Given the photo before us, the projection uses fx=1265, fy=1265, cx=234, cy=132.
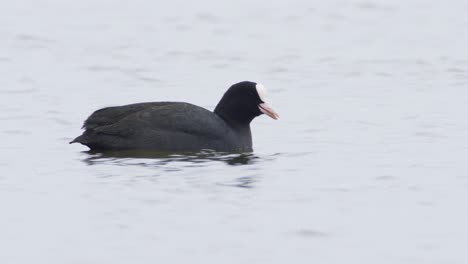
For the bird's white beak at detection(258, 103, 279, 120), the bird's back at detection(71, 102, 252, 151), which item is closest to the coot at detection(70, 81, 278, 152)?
the bird's back at detection(71, 102, 252, 151)

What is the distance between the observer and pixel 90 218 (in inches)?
437

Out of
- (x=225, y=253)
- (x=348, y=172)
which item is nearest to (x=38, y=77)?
(x=348, y=172)

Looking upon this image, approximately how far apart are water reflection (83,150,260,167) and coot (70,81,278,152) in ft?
0.26

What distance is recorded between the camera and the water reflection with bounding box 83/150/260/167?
13.7 m

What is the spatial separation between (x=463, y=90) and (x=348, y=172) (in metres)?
6.66

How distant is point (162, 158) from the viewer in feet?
46.0

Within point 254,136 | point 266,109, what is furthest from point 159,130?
point 254,136

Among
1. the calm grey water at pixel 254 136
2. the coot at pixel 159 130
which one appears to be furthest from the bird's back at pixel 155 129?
the calm grey water at pixel 254 136

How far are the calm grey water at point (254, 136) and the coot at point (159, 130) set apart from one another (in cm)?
23

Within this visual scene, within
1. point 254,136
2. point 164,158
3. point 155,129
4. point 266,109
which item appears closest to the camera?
point 164,158

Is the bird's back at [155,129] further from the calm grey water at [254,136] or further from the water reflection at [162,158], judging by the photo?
the calm grey water at [254,136]

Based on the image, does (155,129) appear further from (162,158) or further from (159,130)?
(162,158)

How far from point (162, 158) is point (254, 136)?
2419 millimetres

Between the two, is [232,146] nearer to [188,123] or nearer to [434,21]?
[188,123]
